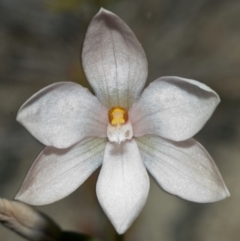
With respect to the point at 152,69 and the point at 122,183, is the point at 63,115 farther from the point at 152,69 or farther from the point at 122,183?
the point at 152,69

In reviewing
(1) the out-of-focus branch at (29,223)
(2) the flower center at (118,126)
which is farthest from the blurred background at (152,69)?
(2) the flower center at (118,126)

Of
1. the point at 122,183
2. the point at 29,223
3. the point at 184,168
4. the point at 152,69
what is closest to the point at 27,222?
the point at 29,223

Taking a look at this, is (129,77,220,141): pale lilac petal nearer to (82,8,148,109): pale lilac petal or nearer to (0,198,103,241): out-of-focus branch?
(82,8,148,109): pale lilac petal

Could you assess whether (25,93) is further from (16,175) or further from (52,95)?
(52,95)

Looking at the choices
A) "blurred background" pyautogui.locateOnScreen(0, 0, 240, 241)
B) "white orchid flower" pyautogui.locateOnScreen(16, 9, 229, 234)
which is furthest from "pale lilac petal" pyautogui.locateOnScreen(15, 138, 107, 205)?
"blurred background" pyautogui.locateOnScreen(0, 0, 240, 241)

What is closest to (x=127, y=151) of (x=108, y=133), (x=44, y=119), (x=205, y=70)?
(x=108, y=133)

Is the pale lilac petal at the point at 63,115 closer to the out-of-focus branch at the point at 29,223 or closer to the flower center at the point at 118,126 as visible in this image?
the flower center at the point at 118,126

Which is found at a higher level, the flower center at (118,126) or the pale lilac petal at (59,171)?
the flower center at (118,126)
